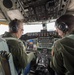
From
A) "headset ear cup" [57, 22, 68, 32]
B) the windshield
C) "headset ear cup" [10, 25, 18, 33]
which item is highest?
"headset ear cup" [57, 22, 68, 32]

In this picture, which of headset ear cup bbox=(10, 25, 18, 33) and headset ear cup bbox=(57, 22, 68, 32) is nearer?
headset ear cup bbox=(57, 22, 68, 32)

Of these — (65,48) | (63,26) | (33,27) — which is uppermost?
(63,26)

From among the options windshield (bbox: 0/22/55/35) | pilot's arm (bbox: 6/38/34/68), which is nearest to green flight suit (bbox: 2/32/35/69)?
pilot's arm (bbox: 6/38/34/68)

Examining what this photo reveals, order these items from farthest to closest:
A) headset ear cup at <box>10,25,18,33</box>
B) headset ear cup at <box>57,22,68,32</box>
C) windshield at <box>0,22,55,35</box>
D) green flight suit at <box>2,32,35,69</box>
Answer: windshield at <box>0,22,55,35</box>, headset ear cup at <box>10,25,18,33</box>, green flight suit at <box>2,32,35,69</box>, headset ear cup at <box>57,22,68,32</box>

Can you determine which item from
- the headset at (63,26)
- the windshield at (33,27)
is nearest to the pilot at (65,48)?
the headset at (63,26)

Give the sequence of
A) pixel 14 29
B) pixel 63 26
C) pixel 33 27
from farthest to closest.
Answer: pixel 33 27 < pixel 14 29 < pixel 63 26

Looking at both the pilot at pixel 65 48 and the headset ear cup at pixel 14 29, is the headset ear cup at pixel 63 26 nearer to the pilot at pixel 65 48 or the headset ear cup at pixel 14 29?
the pilot at pixel 65 48

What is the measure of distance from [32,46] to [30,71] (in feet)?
1.86

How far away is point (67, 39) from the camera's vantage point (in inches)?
42.6

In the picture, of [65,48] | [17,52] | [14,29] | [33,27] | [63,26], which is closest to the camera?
[65,48]

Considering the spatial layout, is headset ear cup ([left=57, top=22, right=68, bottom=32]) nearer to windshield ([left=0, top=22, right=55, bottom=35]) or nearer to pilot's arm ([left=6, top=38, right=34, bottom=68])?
pilot's arm ([left=6, top=38, right=34, bottom=68])

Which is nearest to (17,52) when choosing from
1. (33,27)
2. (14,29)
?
(14,29)

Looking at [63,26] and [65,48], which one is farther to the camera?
[63,26]

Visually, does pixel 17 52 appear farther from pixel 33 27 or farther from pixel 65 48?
pixel 33 27
